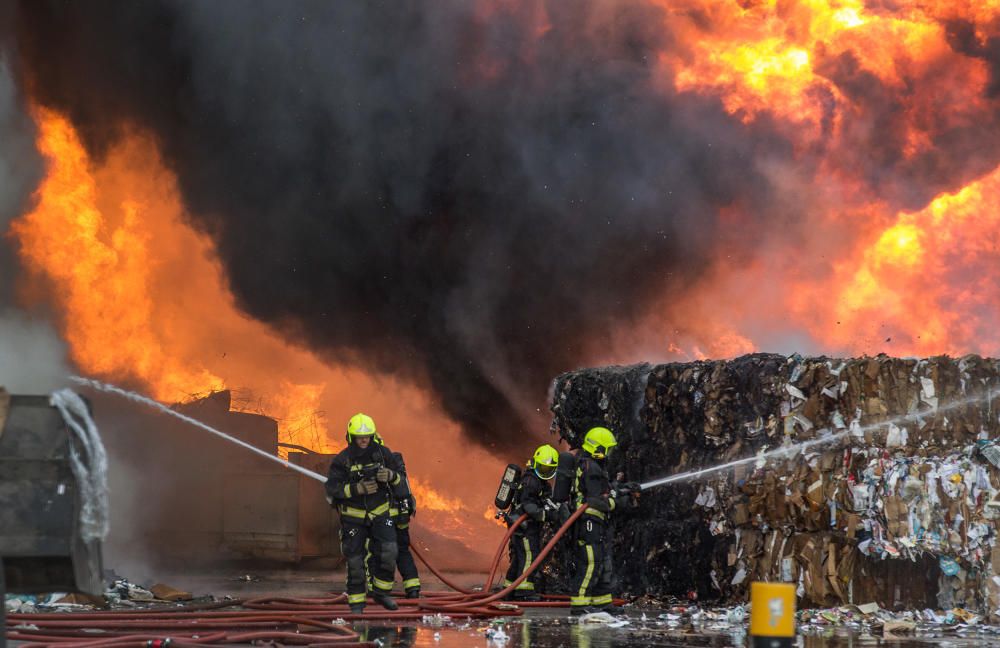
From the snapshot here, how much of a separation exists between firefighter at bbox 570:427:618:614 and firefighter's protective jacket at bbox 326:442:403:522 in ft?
6.75

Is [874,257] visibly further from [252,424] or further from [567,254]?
[252,424]

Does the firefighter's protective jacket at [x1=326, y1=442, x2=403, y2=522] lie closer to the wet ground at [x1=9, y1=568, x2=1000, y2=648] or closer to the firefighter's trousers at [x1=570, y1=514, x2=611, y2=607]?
the wet ground at [x1=9, y1=568, x2=1000, y2=648]

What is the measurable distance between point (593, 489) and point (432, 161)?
11.8 metres

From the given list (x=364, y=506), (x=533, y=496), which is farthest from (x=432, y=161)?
(x=364, y=506)

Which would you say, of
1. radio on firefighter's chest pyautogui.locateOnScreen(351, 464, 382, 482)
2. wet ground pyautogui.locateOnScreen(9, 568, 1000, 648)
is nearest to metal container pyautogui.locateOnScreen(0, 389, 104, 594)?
wet ground pyautogui.locateOnScreen(9, 568, 1000, 648)

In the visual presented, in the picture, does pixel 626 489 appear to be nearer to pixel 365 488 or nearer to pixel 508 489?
pixel 508 489

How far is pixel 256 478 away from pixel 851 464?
10831mm

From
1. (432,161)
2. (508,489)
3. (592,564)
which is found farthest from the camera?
(432,161)

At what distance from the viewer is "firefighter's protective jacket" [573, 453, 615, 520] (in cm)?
1290

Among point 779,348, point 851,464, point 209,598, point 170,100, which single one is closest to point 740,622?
point 851,464

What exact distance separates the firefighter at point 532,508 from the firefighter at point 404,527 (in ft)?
4.77

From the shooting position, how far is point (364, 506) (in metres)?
12.1

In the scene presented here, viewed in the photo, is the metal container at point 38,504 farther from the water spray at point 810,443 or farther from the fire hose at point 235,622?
the water spray at point 810,443

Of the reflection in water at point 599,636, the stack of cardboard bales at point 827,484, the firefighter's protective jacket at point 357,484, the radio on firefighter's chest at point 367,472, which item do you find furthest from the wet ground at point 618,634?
the radio on firefighter's chest at point 367,472
